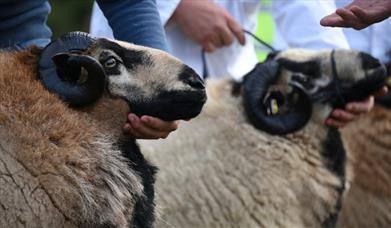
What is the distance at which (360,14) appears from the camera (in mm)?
2885

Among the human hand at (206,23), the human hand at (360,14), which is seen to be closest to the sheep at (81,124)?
the human hand at (360,14)

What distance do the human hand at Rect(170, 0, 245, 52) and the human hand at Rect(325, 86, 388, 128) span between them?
2.43 feet

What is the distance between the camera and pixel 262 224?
4.27 metres

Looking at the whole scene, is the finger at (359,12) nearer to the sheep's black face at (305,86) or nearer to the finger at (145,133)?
the finger at (145,133)

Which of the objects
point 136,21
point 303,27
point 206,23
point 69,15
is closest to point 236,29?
point 206,23

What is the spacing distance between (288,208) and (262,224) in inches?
6.5

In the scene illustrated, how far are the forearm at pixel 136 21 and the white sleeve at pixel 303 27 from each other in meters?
1.31

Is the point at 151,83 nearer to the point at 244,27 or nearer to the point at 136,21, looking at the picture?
the point at 136,21

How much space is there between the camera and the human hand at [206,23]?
188 inches

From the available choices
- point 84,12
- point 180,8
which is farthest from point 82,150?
point 84,12

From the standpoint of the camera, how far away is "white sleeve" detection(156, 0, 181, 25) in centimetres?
460

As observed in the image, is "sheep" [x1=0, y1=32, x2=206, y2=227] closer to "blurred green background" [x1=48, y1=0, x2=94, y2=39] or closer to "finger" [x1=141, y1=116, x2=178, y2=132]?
"finger" [x1=141, y1=116, x2=178, y2=132]

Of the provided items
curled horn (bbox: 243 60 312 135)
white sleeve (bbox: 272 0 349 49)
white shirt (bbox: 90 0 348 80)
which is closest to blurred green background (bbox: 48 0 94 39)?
white shirt (bbox: 90 0 348 80)

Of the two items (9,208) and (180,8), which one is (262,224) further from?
(9,208)
